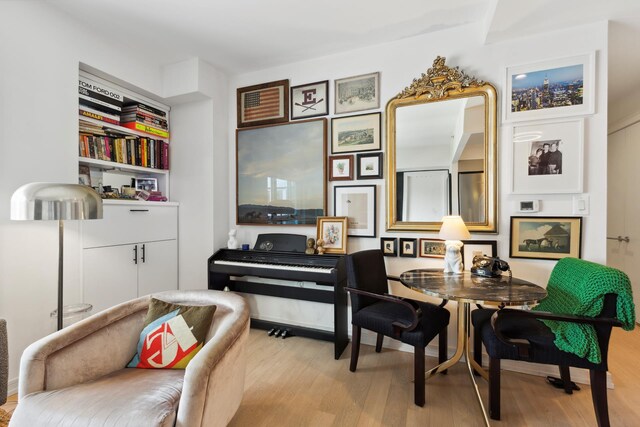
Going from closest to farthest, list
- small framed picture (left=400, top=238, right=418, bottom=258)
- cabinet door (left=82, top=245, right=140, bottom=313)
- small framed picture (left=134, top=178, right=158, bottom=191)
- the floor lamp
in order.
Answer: the floor lamp
cabinet door (left=82, top=245, right=140, bottom=313)
small framed picture (left=400, top=238, right=418, bottom=258)
small framed picture (left=134, top=178, right=158, bottom=191)

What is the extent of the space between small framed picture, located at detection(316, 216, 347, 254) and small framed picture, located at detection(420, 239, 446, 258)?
0.67 metres

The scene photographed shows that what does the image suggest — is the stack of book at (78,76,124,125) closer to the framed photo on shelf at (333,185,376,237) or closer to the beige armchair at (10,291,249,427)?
the beige armchair at (10,291,249,427)

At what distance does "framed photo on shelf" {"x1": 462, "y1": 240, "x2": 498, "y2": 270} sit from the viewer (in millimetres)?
2318

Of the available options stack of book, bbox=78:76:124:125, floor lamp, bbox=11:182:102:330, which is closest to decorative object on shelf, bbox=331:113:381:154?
floor lamp, bbox=11:182:102:330

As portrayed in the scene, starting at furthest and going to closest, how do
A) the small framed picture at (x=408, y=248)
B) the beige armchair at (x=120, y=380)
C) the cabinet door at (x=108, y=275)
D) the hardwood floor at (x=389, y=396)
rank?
the small framed picture at (x=408, y=248)
the cabinet door at (x=108, y=275)
the hardwood floor at (x=389, y=396)
the beige armchair at (x=120, y=380)

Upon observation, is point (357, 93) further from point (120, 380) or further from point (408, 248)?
point (120, 380)

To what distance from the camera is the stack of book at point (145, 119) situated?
2.93m

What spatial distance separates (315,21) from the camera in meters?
2.36

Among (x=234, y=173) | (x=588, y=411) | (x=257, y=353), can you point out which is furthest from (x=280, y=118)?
(x=588, y=411)

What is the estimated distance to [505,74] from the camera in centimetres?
229

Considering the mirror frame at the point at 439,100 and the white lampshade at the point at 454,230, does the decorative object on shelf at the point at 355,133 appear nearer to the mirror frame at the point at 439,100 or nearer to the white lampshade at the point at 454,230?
the mirror frame at the point at 439,100

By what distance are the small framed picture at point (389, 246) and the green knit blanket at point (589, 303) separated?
1.17 m

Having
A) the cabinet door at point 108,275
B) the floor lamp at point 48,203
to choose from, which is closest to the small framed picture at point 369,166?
the floor lamp at point 48,203

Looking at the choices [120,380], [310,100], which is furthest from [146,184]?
[120,380]
